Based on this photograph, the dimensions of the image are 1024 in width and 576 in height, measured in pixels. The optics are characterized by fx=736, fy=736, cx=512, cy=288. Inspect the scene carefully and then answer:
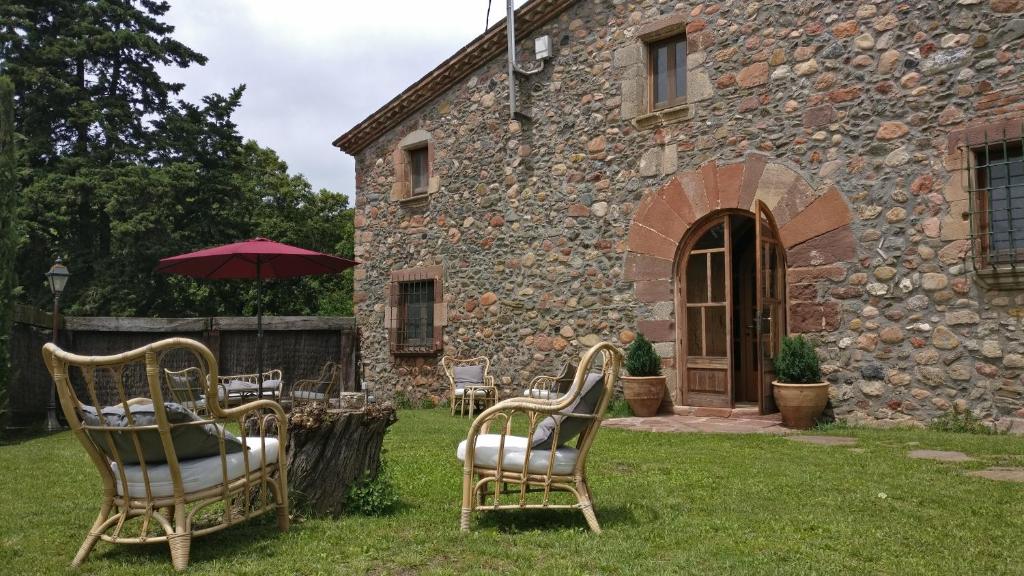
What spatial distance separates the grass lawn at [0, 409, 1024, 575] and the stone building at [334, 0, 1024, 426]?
1791mm

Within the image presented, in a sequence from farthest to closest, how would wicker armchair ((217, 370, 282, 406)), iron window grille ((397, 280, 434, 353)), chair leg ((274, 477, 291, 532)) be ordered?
1. iron window grille ((397, 280, 434, 353))
2. wicker armchair ((217, 370, 282, 406))
3. chair leg ((274, 477, 291, 532))

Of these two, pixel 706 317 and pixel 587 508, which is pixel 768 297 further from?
pixel 587 508

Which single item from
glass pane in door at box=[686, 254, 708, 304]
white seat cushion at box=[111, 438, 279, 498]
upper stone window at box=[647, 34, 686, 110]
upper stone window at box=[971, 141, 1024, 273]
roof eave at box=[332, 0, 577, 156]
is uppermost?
roof eave at box=[332, 0, 577, 156]

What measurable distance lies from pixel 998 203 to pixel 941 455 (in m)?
2.53

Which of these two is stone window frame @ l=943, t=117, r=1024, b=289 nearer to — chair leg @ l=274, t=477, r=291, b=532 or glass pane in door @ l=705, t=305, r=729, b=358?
glass pane in door @ l=705, t=305, r=729, b=358

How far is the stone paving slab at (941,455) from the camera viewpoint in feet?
16.3

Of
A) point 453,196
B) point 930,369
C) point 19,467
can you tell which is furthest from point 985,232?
point 19,467

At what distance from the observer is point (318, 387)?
10.7 meters

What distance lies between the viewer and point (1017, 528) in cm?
327

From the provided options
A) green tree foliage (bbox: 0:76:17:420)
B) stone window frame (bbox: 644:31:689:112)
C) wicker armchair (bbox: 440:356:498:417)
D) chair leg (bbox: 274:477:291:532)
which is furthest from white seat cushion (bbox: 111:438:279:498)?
stone window frame (bbox: 644:31:689:112)

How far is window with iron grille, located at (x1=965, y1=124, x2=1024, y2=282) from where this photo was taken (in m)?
6.18

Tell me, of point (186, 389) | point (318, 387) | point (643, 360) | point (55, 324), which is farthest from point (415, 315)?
point (55, 324)

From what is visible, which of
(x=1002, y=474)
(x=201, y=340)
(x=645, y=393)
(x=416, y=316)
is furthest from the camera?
(x=416, y=316)

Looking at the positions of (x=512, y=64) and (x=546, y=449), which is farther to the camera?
(x=512, y=64)
